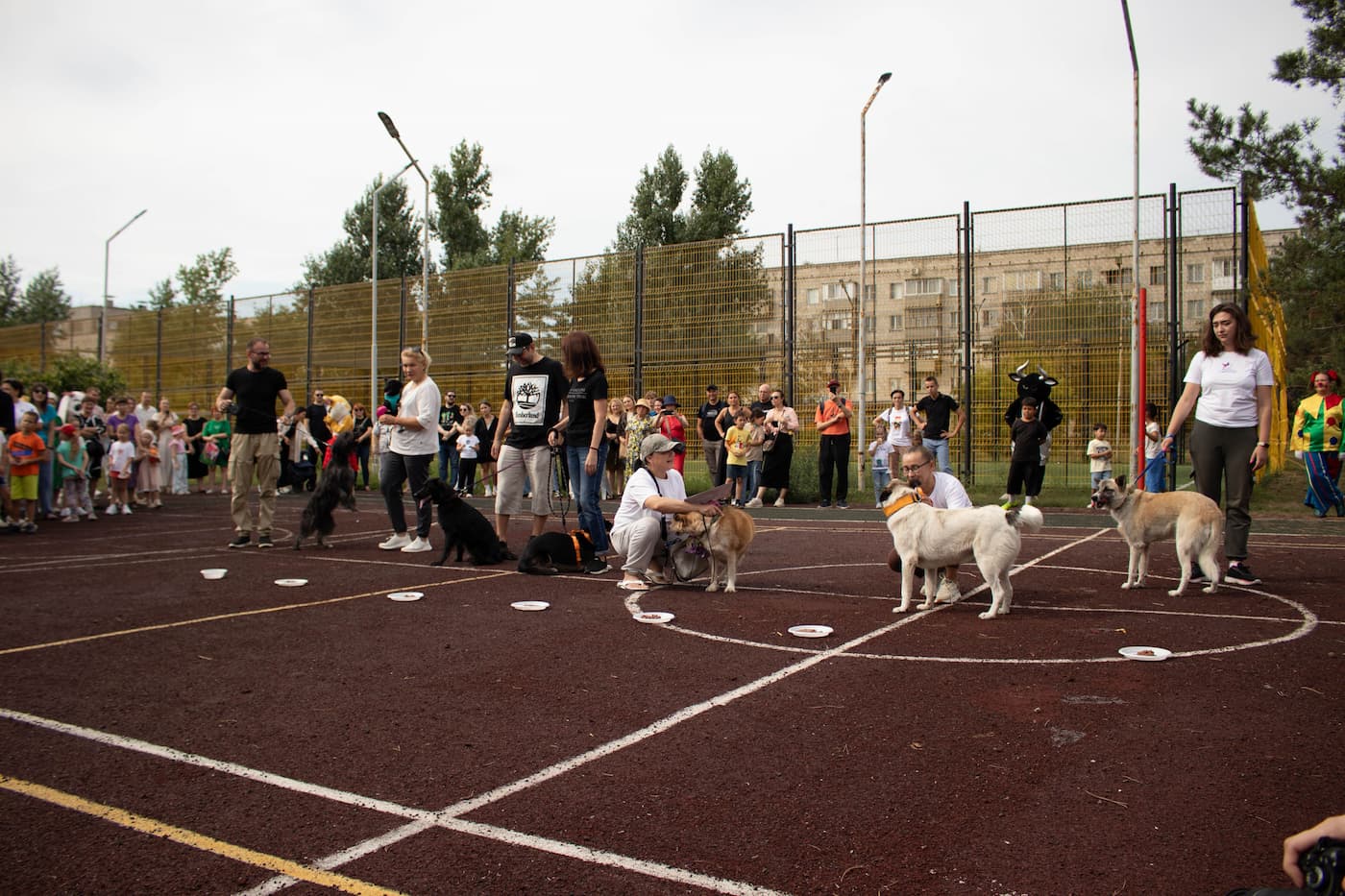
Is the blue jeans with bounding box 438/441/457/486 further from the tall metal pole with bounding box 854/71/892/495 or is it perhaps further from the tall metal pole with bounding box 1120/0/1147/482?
the tall metal pole with bounding box 1120/0/1147/482

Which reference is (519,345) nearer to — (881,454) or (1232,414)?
(1232,414)

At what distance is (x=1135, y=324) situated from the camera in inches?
706

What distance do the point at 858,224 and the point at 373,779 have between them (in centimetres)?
1888

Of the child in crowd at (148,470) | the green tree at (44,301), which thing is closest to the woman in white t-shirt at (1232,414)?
the child in crowd at (148,470)

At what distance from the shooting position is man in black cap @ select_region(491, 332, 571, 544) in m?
9.80

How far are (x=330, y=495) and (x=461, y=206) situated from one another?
1768 inches

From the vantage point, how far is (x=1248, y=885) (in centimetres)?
301

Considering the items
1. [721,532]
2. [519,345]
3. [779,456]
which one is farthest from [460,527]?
[779,456]

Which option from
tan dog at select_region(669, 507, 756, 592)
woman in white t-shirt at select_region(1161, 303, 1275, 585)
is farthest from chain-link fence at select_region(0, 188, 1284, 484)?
tan dog at select_region(669, 507, 756, 592)

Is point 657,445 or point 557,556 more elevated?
point 657,445

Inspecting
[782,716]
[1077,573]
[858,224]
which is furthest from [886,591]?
[858,224]

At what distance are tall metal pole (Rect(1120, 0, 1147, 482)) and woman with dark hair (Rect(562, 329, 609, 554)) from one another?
10187 millimetres

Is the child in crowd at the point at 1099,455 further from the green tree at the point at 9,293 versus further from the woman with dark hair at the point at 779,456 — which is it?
the green tree at the point at 9,293

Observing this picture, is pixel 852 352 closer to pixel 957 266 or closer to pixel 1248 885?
pixel 957 266
